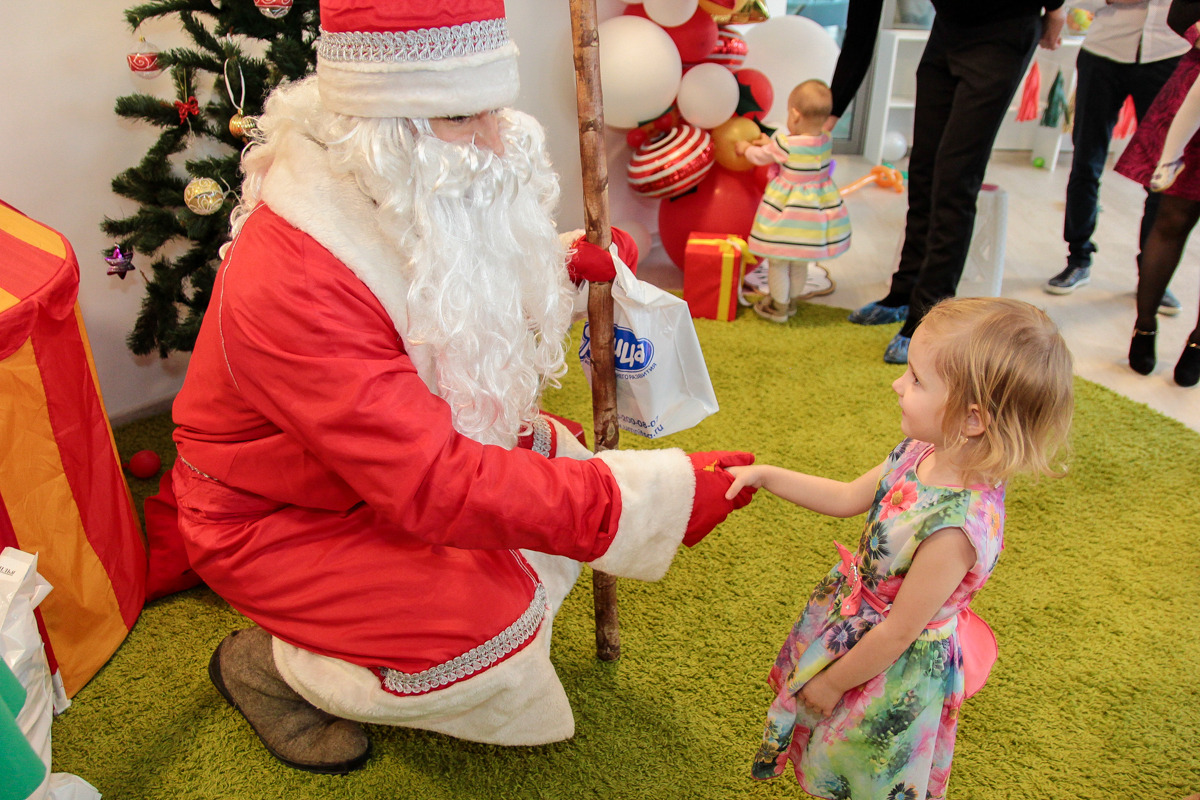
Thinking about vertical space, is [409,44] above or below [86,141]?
above

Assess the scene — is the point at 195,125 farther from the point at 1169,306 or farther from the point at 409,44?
the point at 1169,306

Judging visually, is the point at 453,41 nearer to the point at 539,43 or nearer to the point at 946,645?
the point at 946,645

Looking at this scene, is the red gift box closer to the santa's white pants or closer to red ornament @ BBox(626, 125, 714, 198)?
red ornament @ BBox(626, 125, 714, 198)

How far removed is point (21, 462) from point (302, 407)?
0.75 meters

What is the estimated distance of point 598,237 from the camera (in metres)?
1.40

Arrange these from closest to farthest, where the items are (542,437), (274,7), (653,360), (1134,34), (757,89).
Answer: (653,360)
(542,437)
(274,7)
(1134,34)
(757,89)

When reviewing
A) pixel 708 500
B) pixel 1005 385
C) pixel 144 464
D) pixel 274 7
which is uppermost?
pixel 274 7

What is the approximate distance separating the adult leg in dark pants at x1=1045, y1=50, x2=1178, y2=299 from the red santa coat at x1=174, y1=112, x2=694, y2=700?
2592mm

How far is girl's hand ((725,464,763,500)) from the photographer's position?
1.26m

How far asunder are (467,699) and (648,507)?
→ 1.39 ft

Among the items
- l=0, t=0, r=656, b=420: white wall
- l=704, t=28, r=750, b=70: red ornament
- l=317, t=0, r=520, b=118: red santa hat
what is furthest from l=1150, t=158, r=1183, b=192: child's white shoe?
l=0, t=0, r=656, b=420: white wall

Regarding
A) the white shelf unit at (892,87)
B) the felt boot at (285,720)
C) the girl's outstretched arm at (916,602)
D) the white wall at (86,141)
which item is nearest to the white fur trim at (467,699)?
the felt boot at (285,720)

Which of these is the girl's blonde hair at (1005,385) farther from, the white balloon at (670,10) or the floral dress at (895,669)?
the white balloon at (670,10)

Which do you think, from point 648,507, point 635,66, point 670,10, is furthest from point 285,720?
point 670,10
